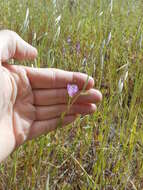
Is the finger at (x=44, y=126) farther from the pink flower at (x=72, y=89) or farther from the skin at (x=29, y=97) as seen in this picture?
the pink flower at (x=72, y=89)

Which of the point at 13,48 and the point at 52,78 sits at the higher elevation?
the point at 13,48

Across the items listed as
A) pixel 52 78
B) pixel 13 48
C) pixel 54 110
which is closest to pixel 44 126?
pixel 54 110

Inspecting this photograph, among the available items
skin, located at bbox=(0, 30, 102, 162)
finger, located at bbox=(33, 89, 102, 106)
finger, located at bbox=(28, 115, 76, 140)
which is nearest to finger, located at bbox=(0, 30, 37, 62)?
skin, located at bbox=(0, 30, 102, 162)

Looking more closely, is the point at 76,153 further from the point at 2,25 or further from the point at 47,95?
the point at 2,25

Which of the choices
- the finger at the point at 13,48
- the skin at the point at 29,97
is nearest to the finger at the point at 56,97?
the skin at the point at 29,97

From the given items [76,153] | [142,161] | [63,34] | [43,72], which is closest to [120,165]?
[142,161]

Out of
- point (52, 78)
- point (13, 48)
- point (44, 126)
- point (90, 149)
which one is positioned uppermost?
point (13, 48)

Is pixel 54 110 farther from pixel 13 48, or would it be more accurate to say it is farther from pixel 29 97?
pixel 13 48
